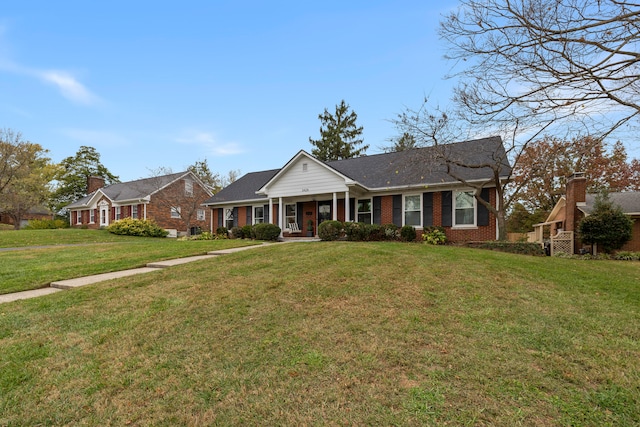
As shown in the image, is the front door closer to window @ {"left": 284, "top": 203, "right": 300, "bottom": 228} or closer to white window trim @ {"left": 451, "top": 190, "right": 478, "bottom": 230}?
window @ {"left": 284, "top": 203, "right": 300, "bottom": 228}

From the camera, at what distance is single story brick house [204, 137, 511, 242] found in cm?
1345

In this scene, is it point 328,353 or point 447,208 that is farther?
point 447,208

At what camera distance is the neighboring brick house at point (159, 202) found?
86.3 feet

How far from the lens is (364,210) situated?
53.4ft

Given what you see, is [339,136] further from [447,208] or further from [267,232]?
[447,208]

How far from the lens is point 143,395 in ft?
9.26

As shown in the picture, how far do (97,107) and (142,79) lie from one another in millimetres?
3894

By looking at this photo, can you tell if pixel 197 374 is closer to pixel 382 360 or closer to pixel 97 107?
pixel 382 360

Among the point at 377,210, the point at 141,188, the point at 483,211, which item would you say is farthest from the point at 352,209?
the point at 141,188

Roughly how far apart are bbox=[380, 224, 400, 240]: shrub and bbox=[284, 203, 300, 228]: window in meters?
6.21

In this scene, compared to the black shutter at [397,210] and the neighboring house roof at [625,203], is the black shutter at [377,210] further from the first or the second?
the neighboring house roof at [625,203]

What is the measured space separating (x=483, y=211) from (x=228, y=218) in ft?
50.1

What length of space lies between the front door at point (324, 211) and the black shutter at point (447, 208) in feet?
19.6

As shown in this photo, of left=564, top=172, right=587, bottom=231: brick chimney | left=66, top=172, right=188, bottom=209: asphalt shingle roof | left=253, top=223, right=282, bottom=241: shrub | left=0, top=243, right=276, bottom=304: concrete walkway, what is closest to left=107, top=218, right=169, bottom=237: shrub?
left=66, top=172, right=188, bottom=209: asphalt shingle roof
